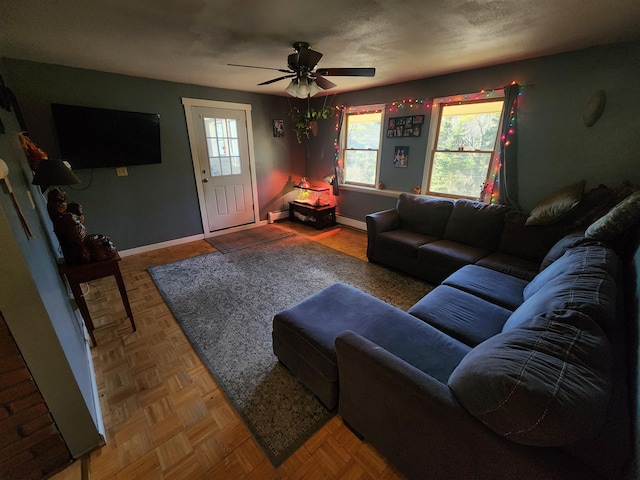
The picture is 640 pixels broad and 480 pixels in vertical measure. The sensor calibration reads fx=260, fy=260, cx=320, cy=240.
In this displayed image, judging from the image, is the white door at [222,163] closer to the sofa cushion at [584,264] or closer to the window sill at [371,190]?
the window sill at [371,190]

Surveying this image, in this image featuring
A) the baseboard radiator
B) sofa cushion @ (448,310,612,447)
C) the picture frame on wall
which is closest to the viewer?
sofa cushion @ (448,310,612,447)

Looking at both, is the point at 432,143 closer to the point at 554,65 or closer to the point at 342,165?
the point at 554,65

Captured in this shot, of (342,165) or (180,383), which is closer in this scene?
(180,383)

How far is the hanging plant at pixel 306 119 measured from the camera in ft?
15.0

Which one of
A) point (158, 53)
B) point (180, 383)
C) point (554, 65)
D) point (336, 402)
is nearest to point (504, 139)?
point (554, 65)

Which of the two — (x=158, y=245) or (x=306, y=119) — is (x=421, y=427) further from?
(x=306, y=119)

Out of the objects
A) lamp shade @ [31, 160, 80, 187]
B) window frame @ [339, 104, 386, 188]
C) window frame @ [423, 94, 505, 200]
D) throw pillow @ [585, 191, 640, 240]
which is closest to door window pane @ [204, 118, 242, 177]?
window frame @ [339, 104, 386, 188]

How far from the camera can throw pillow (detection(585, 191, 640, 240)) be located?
5.49 ft

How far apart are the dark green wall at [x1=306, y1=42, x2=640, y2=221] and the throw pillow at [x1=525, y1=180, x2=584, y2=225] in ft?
0.78

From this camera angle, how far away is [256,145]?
14.9 feet

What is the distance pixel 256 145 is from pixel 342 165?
5.10 ft

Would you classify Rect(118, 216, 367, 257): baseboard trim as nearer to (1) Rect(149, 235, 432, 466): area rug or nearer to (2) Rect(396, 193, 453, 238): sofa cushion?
(1) Rect(149, 235, 432, 466): area rug

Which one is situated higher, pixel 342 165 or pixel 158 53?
pixel 158 53

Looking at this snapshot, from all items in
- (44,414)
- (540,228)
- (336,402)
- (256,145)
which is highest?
(256,145)
